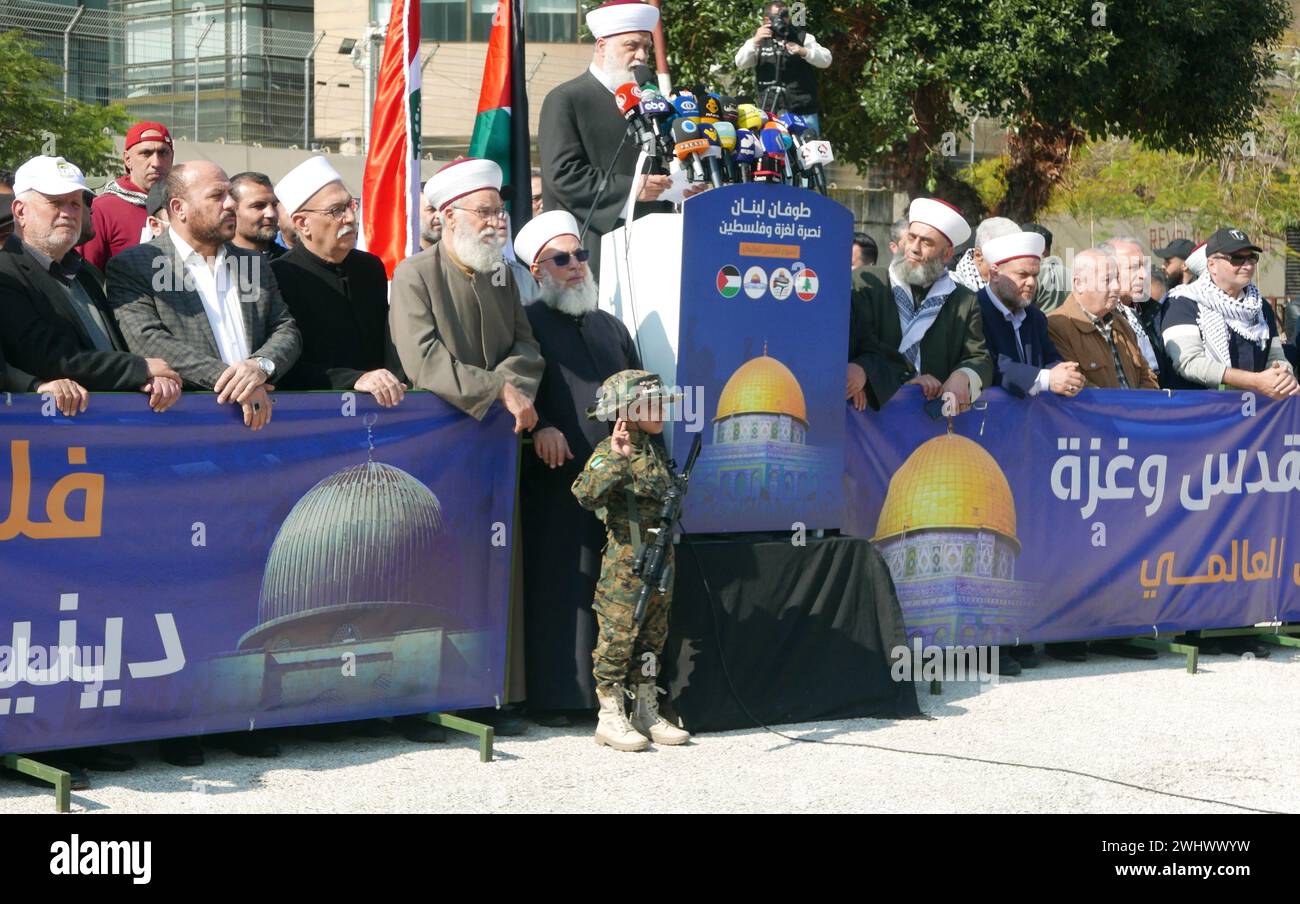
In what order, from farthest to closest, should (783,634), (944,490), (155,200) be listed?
(944,490) < (155,200) < (783,634)

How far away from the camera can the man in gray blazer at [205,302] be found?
655 cm

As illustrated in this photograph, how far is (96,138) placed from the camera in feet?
90.9

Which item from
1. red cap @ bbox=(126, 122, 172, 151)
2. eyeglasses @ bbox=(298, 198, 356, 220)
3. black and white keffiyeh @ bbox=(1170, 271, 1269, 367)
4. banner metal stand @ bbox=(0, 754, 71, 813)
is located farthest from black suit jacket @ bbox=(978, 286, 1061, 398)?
banner metal stand @ bbox=(0, 754, 71, 813)

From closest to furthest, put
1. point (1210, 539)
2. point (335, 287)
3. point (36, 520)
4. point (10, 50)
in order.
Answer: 1. point (36, 520)
2. point (335, 287)
3. point (1210, 539)
4. point (10, 50)

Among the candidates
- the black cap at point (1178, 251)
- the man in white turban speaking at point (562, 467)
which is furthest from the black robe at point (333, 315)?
the black cap at point (1178, 251)

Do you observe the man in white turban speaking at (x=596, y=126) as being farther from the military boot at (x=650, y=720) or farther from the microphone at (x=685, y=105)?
the military boot at (x=650, y=720)

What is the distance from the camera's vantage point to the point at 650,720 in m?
7.27

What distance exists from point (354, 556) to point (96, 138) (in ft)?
75.1

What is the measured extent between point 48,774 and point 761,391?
3.38 meters

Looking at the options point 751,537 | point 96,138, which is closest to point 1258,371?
point 751,537

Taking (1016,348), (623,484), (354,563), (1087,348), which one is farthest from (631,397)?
(1087,348)

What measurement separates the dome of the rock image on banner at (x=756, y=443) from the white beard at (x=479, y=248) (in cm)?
116

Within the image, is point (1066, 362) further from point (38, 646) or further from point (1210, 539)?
point (38, 646)

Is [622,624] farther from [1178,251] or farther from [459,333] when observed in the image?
[1178,251]
